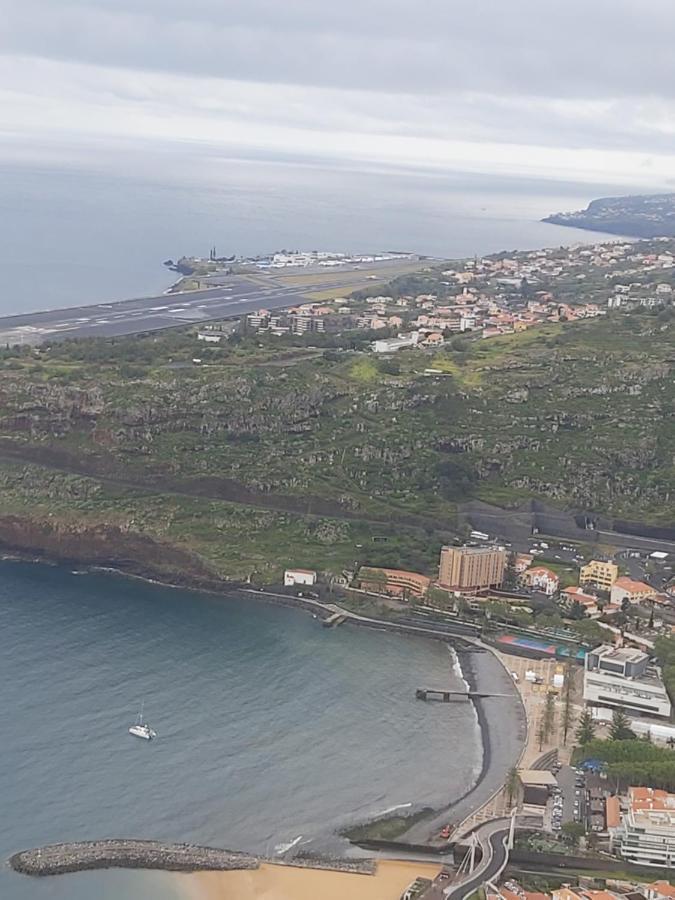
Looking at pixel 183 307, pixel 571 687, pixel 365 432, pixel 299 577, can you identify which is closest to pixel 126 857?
pixel 571 687

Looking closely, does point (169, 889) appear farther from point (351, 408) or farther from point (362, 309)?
point (362, 309)

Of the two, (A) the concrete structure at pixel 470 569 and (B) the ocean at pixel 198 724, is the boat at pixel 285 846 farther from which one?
(A) the concrete structure at pixel 470 569

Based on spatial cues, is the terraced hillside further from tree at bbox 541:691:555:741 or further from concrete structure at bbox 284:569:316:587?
tree at bbox 541:691:555:741

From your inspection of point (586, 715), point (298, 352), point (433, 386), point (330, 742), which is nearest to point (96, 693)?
point (330, 742)

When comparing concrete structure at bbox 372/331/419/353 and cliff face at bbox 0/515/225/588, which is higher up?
concrete structure at bbox 372/331/419/353

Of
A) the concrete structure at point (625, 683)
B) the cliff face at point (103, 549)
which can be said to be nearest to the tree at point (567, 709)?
the concrete structure at point (625, 683)

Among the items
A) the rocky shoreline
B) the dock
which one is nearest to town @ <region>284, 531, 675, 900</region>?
the dock
